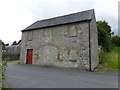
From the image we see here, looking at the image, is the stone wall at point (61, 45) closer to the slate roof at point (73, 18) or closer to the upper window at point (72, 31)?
the upper window at point (72, 31)

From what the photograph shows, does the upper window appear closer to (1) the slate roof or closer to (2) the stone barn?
(2) the stone barn

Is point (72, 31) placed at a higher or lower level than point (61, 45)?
higher

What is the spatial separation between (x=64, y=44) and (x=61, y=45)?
0.44 m

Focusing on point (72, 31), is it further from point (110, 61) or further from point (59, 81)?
point (59, 81)

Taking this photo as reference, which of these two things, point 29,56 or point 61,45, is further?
point 29,56

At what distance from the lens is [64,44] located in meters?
11.1

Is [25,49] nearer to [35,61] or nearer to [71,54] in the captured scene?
[35,61]

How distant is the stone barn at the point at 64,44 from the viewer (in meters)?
9.95

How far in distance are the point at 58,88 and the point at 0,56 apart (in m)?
2.79

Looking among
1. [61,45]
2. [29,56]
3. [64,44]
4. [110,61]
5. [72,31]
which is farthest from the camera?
[29,56]

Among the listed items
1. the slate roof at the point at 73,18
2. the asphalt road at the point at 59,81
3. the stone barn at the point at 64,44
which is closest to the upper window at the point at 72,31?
the stone barn at the point at 64,44

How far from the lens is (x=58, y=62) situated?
436 inches

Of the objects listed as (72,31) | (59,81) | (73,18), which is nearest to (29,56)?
(72,31)

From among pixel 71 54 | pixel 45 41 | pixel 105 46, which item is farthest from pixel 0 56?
pixel 105 46
